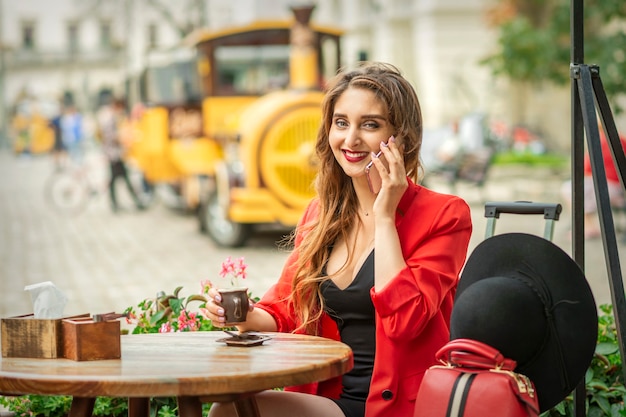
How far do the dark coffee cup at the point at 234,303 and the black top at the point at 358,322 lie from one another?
332 mm

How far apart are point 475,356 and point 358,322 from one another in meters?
0.54

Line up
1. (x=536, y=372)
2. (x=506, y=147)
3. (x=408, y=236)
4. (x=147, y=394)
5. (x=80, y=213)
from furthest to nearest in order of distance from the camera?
1. (x=506, y=147)
2. (x=80, y=213)
3. (x=408, y=236)
4. (x=536, y=372)
5. (x=147, y=394)

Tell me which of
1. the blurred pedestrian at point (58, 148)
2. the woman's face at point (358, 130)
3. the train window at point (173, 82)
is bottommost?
the blurred pedestrian at point (58, 148)

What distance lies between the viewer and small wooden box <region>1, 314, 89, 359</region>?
325cm

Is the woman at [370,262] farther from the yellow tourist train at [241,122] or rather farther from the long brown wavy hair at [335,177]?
the yellow tourist train at [241,122]

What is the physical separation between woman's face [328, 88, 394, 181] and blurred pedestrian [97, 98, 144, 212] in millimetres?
16750

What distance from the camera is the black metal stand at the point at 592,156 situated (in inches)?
145

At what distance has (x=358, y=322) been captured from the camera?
372cm

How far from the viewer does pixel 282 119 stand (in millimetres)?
14203

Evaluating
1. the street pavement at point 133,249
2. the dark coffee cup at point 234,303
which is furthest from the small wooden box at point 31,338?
the street pavement at point 133,249

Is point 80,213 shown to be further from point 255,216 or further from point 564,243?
point 564,243

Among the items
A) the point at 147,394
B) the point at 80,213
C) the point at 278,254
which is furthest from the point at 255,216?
the point at 147,394

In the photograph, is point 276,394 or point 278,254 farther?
point 278,254

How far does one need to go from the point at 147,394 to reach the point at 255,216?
11.2 meters
